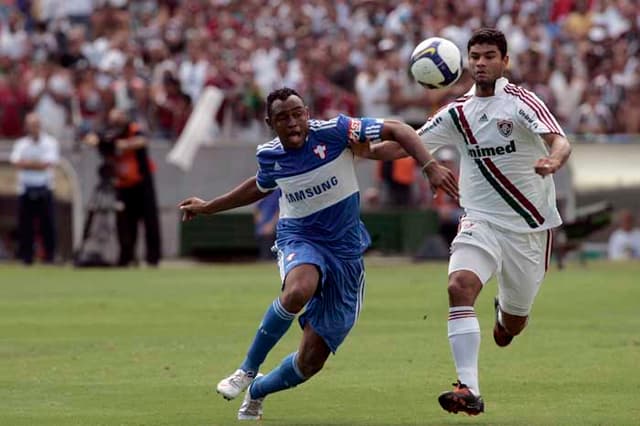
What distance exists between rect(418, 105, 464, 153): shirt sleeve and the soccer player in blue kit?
2.84 ft

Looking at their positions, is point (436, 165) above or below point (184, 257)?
above

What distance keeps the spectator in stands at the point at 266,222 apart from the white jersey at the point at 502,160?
1585 centimetres

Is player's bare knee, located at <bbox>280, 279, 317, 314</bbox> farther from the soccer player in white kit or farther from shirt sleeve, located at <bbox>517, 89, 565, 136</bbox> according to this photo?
shirt sleeve, located at <bbox>517, 89, 565, 136</bbox>

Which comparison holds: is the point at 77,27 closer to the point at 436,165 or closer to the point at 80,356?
the point at 80,356

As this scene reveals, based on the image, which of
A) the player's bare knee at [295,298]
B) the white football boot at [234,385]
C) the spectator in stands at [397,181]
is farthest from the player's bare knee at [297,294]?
the spectator in stands at [397,181]

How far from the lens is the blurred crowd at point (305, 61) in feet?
90.2

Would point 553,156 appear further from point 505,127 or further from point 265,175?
point 265,175

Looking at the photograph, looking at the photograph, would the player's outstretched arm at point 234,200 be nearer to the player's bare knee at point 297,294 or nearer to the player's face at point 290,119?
the player's face at point 290,119

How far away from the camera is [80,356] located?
519 inches

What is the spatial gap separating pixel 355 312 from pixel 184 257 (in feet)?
60.4

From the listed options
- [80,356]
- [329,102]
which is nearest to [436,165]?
[80,356]

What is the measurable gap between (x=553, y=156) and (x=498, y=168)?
0.98 meters

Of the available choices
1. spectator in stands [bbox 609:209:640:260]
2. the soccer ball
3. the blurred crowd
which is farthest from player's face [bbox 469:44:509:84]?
spectator in stands [bbox 609:209:640:260]

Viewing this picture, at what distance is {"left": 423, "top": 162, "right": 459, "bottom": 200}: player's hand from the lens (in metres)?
8.95
